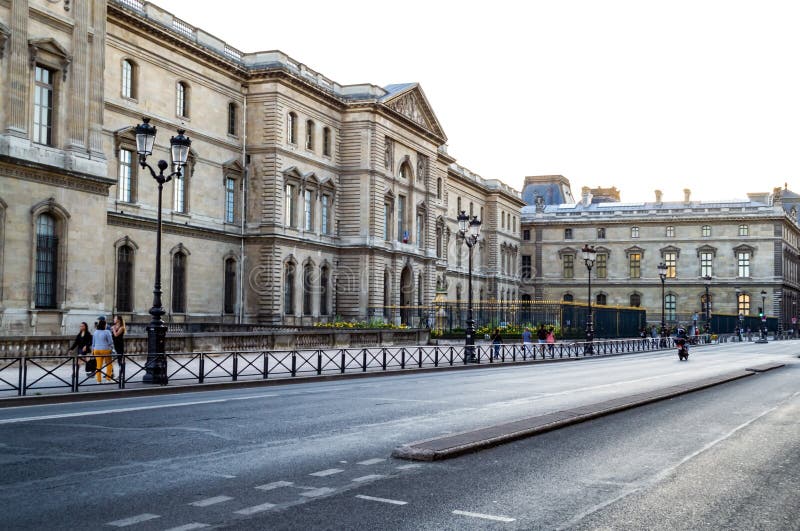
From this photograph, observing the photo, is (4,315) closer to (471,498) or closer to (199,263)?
(199,263)

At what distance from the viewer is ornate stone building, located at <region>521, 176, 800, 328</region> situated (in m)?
104

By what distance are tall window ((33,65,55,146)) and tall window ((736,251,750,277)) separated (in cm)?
9103

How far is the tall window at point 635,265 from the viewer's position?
108938 millimetres

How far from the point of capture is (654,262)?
10806 centimetres

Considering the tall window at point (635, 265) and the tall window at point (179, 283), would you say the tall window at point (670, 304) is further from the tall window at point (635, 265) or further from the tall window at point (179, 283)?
the tall window at point (179, 283)

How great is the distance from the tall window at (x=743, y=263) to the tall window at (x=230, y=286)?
73824mm

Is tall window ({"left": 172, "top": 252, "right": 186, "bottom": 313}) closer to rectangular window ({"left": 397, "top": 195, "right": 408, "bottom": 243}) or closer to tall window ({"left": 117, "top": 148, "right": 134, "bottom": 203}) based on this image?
tall window ({"left": 117, "top": 148, "right": 134, "bottom": 203})

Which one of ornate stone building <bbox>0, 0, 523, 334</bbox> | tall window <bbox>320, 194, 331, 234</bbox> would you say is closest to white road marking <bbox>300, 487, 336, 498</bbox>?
ornate stone building <bbox>0, 0, 523, 334</bbox>

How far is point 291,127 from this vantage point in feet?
180

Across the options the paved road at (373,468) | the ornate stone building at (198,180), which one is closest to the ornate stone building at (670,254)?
the ornate stone building at (198,180)

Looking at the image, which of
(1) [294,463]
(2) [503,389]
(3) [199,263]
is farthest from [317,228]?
(1) [294,463]

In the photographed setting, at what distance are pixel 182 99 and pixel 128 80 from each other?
4.59 meters

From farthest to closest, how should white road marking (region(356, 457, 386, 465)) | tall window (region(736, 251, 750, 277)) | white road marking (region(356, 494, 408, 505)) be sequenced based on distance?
tall window (region(736, 251, 750, 277))
white road marking (region(356, 457, 386, 465))
white road marking (region(356, 494, 408, 505))

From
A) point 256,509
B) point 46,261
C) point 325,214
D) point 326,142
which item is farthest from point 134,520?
point 326,142
